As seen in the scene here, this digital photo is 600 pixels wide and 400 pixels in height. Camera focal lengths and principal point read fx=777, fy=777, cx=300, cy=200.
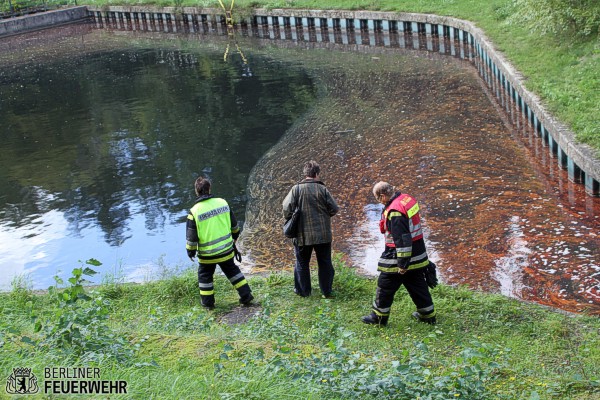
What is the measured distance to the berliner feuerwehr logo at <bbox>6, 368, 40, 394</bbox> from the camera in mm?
5465

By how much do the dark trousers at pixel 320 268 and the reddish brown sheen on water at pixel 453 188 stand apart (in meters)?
1.98

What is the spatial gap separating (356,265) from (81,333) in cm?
557

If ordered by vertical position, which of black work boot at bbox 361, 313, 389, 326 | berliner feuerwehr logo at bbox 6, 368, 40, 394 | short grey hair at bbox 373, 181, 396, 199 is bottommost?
black work boot at bbox 361, 313, 389, 326

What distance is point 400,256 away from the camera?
8016 millimetres

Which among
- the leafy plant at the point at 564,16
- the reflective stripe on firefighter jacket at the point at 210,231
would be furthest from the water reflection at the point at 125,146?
the leafy plant at the point at 564,16

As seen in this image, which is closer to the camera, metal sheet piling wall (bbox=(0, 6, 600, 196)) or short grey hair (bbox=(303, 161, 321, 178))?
short grey hair (bbox=(303, 161, 321, 178))

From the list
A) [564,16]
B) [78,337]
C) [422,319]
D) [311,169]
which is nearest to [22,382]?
[78,337]

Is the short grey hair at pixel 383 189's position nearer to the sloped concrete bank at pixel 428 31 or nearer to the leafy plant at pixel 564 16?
the sloped concrete bank at pixel 428 31

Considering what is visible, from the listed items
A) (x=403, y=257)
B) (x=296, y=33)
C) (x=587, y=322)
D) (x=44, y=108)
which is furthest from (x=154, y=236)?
Answer: (x=296, y=33)

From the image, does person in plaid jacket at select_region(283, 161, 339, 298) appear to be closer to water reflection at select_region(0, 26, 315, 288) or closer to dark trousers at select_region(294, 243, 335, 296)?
dark trousers at select_region(294, 243, 335, 296)

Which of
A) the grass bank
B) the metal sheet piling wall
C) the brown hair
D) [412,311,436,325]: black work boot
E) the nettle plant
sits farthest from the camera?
the grass bank

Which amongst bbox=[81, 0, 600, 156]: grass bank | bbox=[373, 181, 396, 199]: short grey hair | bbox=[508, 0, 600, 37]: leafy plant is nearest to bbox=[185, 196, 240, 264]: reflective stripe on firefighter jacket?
bbox=[373, 181, 396, 199]: short grey hair

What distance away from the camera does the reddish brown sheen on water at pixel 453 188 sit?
420 inches

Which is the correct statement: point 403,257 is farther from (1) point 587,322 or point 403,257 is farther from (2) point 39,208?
(2) point 39,208
